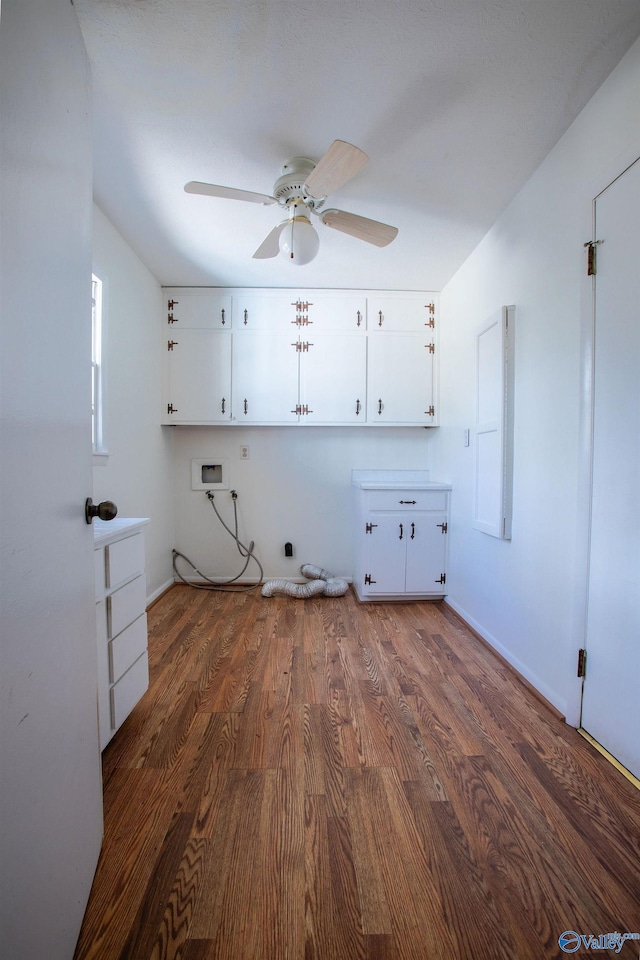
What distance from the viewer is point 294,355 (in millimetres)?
3223

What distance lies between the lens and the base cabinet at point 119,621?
51.6 inches

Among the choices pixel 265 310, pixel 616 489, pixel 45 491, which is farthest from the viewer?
pixel 265 310

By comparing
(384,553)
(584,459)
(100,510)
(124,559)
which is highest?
(584,459)

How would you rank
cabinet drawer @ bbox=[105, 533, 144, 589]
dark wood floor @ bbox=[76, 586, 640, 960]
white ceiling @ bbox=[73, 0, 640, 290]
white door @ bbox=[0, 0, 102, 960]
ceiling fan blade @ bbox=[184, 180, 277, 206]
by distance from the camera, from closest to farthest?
white door @ bbox=[0, 0, 102, 960], dark wood floor @ bbox=[76, 586, 640, 960], white ceiling @ bbox=[73, 0, 640, 290], cabinet drawer @ bbox=[105, 533, 144, 589], ceiling fan blade @ bbox=[184, 180, 277, 206]

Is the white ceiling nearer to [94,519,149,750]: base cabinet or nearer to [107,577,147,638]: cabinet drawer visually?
[94,519,149,750]: base cabinet

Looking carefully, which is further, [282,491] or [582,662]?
[282,491]

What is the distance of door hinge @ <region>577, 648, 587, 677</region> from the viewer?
4.90 ft

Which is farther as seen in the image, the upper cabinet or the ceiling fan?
the upper cabinet

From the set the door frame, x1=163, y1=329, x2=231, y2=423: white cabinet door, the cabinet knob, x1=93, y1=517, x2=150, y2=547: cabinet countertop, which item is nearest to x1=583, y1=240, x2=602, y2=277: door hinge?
the door frame

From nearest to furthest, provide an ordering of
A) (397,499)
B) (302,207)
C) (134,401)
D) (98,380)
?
(302,207)
(98,380)
(134,401)
(397,499)

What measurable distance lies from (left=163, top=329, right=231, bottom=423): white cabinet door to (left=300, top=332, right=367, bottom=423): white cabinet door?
2.14ft

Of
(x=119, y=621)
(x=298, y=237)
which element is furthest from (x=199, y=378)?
(x=119, y=621)

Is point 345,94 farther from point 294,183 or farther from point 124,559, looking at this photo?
point 124,559

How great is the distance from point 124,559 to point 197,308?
2.45 metres
